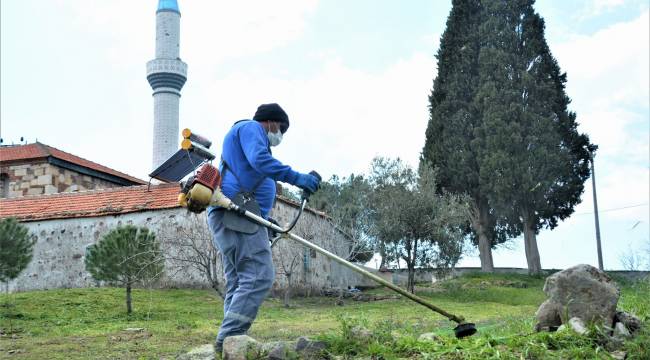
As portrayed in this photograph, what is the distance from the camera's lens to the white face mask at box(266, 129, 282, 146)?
592 cm

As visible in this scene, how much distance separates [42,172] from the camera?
26.2 meters

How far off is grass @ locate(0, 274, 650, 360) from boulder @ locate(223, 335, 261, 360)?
55 centimetres

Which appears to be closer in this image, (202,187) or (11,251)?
(202,187)

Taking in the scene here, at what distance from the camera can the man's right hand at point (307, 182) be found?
17.6ft

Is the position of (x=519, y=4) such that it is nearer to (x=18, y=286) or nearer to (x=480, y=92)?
(x=480, y=92)

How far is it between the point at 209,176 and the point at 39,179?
2284 centimetres

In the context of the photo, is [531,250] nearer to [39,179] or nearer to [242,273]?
[39,179]

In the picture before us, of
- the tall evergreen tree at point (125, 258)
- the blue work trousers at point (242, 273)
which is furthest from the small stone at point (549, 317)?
the tall evergreen tree at point (125, 258)

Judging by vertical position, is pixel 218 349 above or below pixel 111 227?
below

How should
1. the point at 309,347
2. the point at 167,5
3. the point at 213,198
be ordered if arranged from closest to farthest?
the point at 309,347 → the point at 213,198 → the point at 167,5

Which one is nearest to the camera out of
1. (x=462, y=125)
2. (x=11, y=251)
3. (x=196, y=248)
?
(x=11, y=251)

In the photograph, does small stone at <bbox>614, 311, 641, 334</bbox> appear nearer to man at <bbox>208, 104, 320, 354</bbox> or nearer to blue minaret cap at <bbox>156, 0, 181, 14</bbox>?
man at <bbox>208, 104, 320, 354</bbox>

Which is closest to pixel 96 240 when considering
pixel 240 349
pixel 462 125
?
pixel 240 349

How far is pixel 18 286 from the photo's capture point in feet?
66.8
